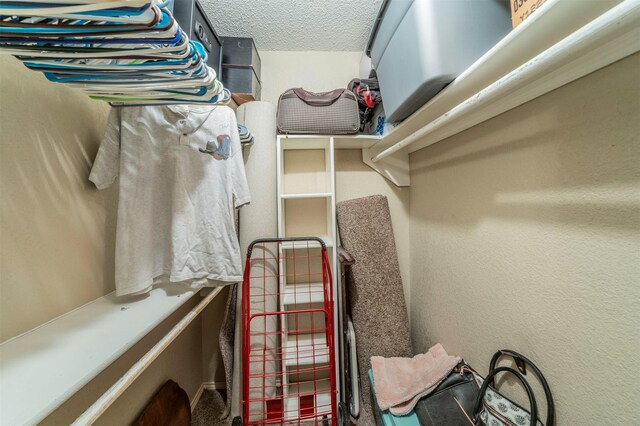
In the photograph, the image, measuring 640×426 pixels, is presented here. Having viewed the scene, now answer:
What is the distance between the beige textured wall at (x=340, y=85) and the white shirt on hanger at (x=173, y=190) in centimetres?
81

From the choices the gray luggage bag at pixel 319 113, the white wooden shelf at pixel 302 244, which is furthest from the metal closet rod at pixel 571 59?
the white wooden shelf at pixel 302 244

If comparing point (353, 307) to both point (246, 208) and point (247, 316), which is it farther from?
point (246, 208)

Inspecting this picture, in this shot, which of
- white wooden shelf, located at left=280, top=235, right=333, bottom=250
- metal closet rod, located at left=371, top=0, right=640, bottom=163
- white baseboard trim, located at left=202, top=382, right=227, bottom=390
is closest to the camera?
metal closet rod, located at left=371, top=0, right=640, bottom=163

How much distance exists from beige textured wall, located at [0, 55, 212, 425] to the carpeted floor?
62cm

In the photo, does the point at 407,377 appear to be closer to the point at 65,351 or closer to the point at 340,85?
the point at 65,351

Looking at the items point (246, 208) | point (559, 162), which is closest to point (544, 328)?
point (559, 162)

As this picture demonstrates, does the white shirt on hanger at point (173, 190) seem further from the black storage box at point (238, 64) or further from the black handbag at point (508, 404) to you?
the black handbag at point (508, 404)

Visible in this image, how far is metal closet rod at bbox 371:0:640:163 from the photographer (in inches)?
15.5

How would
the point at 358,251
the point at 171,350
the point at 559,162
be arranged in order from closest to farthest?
1. the point at 559,162
2. the point at 171,350
3. the point at 358,251

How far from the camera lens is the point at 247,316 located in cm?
129

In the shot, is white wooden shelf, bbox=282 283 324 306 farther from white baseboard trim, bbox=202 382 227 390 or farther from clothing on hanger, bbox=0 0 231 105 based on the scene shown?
clothing on hanger, bbox=0 0 231 105

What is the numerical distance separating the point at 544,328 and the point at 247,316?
→ 1322mm

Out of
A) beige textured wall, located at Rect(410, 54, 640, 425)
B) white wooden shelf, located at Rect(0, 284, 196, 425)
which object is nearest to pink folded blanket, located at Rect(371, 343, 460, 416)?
beige textured wall, located at Rect(410, 54, 640, 425)

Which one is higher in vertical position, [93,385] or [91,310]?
[91,310]
